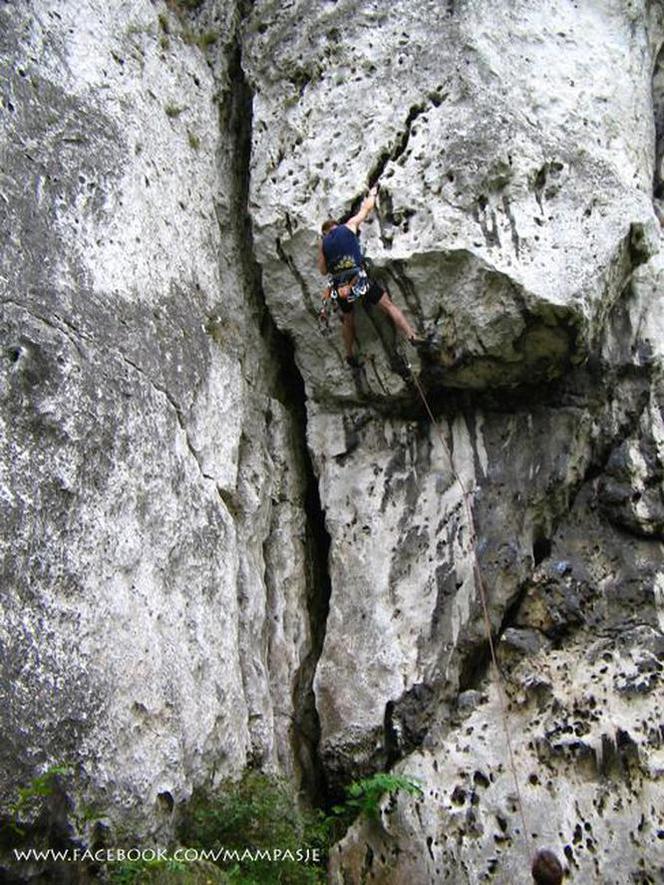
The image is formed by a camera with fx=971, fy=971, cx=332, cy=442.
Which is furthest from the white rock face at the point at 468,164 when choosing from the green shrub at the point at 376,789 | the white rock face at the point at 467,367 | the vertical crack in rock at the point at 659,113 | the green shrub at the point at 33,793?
the green shrub at the point at 33,793

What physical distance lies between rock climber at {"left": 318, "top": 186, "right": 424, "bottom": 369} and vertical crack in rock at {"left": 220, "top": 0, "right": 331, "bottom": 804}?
A: 1060 millimetres

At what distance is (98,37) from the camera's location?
8.86m

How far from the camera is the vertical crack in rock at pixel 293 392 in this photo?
890 centimetres

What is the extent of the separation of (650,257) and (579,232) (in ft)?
3.33

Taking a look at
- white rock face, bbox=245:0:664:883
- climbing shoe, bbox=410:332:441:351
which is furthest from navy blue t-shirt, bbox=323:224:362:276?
climbing shoe, bbox=410:332:441:351

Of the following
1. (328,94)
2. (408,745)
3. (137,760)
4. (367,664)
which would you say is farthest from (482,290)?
(137,760)

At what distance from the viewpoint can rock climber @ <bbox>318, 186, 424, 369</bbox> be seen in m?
8.89

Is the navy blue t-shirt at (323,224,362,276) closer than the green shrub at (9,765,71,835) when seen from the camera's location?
No

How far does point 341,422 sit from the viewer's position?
9953mm

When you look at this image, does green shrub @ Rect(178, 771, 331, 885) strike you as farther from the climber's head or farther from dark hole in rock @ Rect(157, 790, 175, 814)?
the climber's head

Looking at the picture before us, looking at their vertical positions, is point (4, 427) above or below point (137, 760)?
above

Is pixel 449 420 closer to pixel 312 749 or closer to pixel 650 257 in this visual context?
pixel 650 257

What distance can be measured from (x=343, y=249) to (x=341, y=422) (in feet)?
6.22

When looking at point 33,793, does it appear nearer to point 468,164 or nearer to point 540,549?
point 540,549
